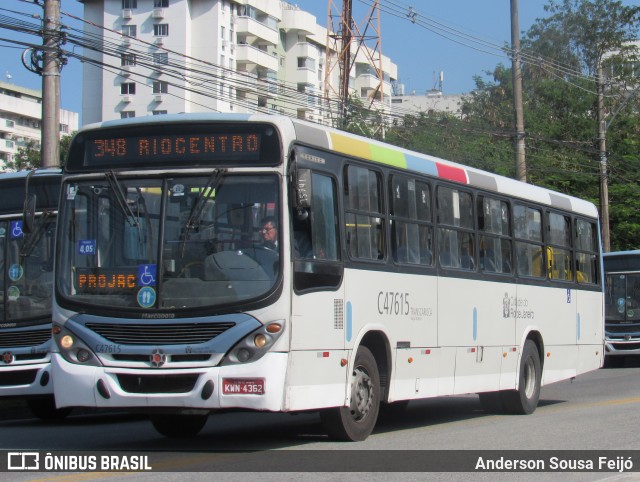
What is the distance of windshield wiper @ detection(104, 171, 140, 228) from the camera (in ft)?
33.4

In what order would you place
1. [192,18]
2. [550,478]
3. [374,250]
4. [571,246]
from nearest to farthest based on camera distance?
1. [550,478]
2. [374,250]
3. [571,246]
4. [192,18]

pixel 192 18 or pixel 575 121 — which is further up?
pixel 192 18

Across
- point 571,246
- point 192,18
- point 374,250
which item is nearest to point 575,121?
point 192,18

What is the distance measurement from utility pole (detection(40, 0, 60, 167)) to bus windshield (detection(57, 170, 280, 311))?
904cm

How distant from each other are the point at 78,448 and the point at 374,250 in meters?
3.47

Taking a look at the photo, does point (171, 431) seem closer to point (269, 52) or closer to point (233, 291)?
point (233, 291)

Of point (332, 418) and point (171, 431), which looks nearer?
point (332, 418)

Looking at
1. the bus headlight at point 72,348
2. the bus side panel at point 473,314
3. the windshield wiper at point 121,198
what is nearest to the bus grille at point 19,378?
the bus headlight at point 72,348

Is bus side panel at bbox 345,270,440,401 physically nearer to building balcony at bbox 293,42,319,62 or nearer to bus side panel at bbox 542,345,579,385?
bus side panel at bbox 542,345,579,385

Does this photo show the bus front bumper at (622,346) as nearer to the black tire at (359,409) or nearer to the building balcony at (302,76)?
the black tire at (359,409)

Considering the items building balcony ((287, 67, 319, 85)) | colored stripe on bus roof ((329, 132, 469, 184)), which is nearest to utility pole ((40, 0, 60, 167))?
colored stripe on bus roof ((329, 132, 469, 184))

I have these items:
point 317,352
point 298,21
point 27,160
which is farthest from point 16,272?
point 298,21

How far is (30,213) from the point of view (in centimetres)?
1079

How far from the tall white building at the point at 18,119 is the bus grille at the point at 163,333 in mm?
95268
